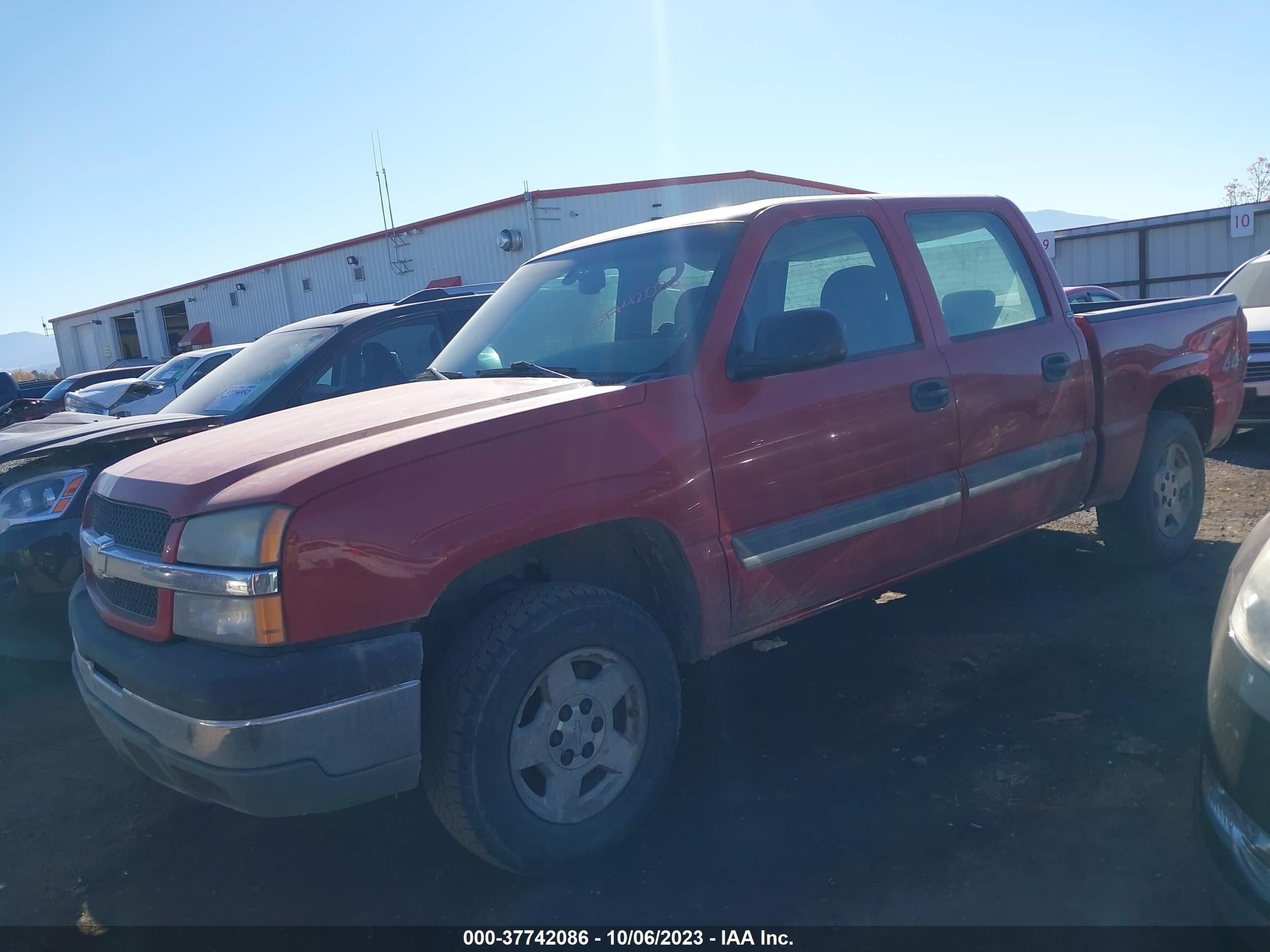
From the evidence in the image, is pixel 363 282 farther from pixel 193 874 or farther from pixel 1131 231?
pixel 193 874

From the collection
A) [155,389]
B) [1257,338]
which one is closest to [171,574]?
[155,389]

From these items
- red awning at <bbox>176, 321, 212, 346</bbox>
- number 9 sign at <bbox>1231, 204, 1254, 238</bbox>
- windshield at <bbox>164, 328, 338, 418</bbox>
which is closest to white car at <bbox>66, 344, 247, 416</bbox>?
windshield at <bbox>164, 328, 338, 418</bbox>

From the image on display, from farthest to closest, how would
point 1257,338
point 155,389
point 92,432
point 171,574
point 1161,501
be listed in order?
point 155,389 → point 1257,338 → point 1161,501 → point 92,432 → point 171,574

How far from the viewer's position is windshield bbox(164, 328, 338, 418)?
5516 mm

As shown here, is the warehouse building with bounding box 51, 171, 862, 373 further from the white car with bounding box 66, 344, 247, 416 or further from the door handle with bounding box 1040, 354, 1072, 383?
the door handle with bounding box 1040, 354, 1072, 383

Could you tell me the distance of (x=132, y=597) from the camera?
9.21ft

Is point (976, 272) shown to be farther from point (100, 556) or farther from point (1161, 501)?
point (100, 556)

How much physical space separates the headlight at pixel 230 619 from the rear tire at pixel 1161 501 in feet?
14.3

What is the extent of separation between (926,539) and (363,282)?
25919mm

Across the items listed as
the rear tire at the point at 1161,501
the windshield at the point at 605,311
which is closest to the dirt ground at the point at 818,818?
the rear tire at the point at 1161,501

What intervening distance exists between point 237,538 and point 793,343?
5.93ft

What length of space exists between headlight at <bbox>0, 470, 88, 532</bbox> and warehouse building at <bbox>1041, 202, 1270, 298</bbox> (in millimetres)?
20137

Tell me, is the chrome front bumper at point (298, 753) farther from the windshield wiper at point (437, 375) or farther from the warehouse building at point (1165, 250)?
the warehouse building at point (1165, 250)

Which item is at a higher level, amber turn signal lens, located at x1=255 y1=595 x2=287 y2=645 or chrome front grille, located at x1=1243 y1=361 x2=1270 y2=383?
amber turn signal lens, located at x1=255 y1=595 x2=287 y2=645
